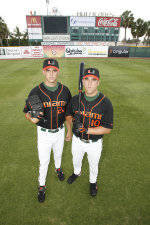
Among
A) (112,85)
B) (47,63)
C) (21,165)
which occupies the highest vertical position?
(47,63)

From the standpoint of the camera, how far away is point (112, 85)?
10.3 meters

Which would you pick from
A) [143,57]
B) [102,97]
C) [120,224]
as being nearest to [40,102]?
[102,97]

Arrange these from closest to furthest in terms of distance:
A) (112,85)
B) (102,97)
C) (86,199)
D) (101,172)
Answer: (102,97) < (86,199) < (101,172) < (112,85)

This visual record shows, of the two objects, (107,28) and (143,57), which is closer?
(143,57)

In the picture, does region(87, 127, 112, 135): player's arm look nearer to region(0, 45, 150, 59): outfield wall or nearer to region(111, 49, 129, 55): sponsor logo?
region(0, 45, 150, 59): outfield wall

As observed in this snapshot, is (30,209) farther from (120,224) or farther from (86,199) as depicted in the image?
(120,224)

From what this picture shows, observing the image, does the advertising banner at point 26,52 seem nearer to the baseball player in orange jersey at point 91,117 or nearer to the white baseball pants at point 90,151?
the baseball player in orange jersey at point 91,117

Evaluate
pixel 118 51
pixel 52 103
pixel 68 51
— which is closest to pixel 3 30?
pixel 68 51

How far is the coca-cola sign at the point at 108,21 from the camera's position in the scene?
37.5 m

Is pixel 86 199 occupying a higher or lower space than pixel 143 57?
lower

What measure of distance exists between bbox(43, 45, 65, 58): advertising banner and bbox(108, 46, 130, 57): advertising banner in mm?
9018

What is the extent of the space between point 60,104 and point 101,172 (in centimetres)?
207

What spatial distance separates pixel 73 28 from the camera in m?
37.8

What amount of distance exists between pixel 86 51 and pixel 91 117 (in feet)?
86.1
